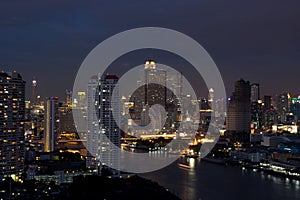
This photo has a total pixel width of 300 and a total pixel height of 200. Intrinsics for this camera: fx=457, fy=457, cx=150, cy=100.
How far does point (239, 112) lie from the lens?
13305mm

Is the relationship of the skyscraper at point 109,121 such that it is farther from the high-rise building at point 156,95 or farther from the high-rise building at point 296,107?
the high-rise building at point 296,107

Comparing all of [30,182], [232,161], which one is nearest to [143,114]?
[232,161]

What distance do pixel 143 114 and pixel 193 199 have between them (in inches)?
343

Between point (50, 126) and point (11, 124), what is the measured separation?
→ 3.08 meters

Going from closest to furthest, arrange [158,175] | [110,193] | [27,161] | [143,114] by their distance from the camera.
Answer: [110,193]
[158,175]
[27,161]
[143,114]

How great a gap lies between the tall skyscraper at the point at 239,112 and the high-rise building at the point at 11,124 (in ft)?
26.3

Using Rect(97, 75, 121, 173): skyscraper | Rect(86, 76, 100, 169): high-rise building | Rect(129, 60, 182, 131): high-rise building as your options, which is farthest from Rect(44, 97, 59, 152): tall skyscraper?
Rect(129, 60, 182, 131): high-rise building

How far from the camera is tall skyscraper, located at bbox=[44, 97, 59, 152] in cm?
891

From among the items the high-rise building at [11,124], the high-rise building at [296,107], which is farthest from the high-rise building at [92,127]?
the high-rise building at [296,107]

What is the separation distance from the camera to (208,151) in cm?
991

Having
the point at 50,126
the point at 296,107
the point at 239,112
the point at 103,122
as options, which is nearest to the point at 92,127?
the point at 103,122

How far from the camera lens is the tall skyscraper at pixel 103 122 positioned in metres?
5.96

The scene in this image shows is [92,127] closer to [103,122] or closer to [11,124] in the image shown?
[103,122]

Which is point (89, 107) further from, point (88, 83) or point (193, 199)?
point (193, 199)
